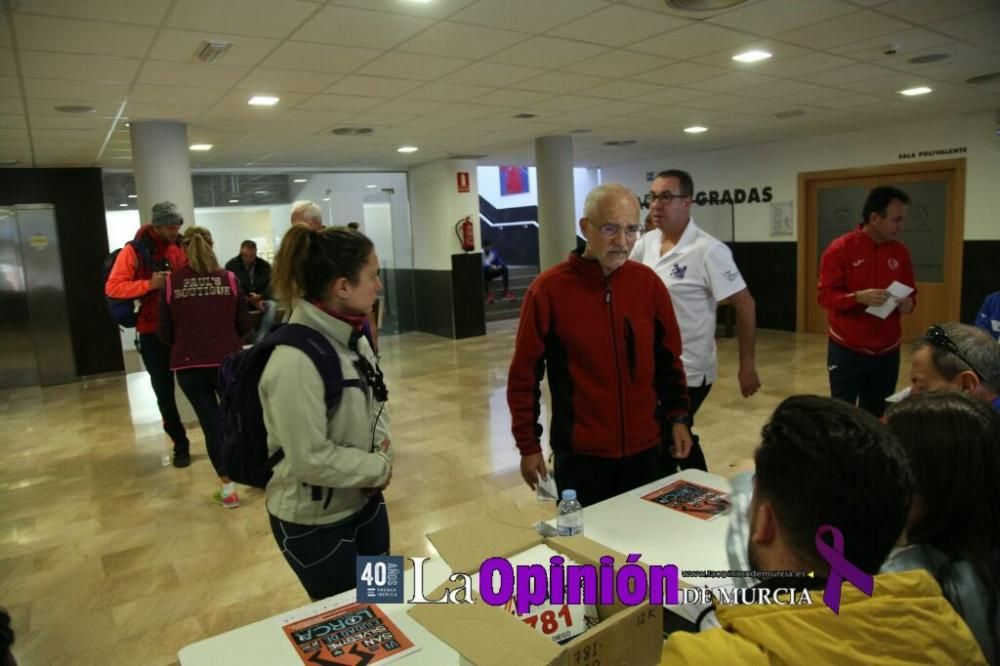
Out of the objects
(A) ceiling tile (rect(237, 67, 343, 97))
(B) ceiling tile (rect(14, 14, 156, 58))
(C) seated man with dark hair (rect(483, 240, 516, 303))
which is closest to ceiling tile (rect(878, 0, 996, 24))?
(A) ceiling tile (rect(237, 67, 343, 97))

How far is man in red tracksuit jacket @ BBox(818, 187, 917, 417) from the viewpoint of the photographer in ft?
11.9

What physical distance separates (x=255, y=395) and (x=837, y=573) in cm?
141

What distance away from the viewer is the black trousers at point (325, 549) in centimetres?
186

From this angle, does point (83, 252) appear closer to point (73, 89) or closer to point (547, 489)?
point (73, 89)

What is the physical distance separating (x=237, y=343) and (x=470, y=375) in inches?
156

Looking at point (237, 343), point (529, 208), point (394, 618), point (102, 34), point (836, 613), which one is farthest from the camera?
point (529, 208)

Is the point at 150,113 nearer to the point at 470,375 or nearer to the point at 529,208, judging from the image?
the point at 470,375

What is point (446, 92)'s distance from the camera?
5559mm

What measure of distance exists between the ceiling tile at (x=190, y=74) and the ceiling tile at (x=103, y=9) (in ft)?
2.75

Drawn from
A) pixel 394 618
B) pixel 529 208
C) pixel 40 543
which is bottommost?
pixel 40 543

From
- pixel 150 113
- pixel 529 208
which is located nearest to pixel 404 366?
pixel 150 113

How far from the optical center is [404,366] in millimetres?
8781

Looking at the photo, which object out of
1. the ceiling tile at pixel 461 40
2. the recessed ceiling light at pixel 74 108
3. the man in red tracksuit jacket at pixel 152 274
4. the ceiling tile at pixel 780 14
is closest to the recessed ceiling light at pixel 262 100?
the recessed ceiling light at pixel 74 108

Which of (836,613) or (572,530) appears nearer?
(836,613)
